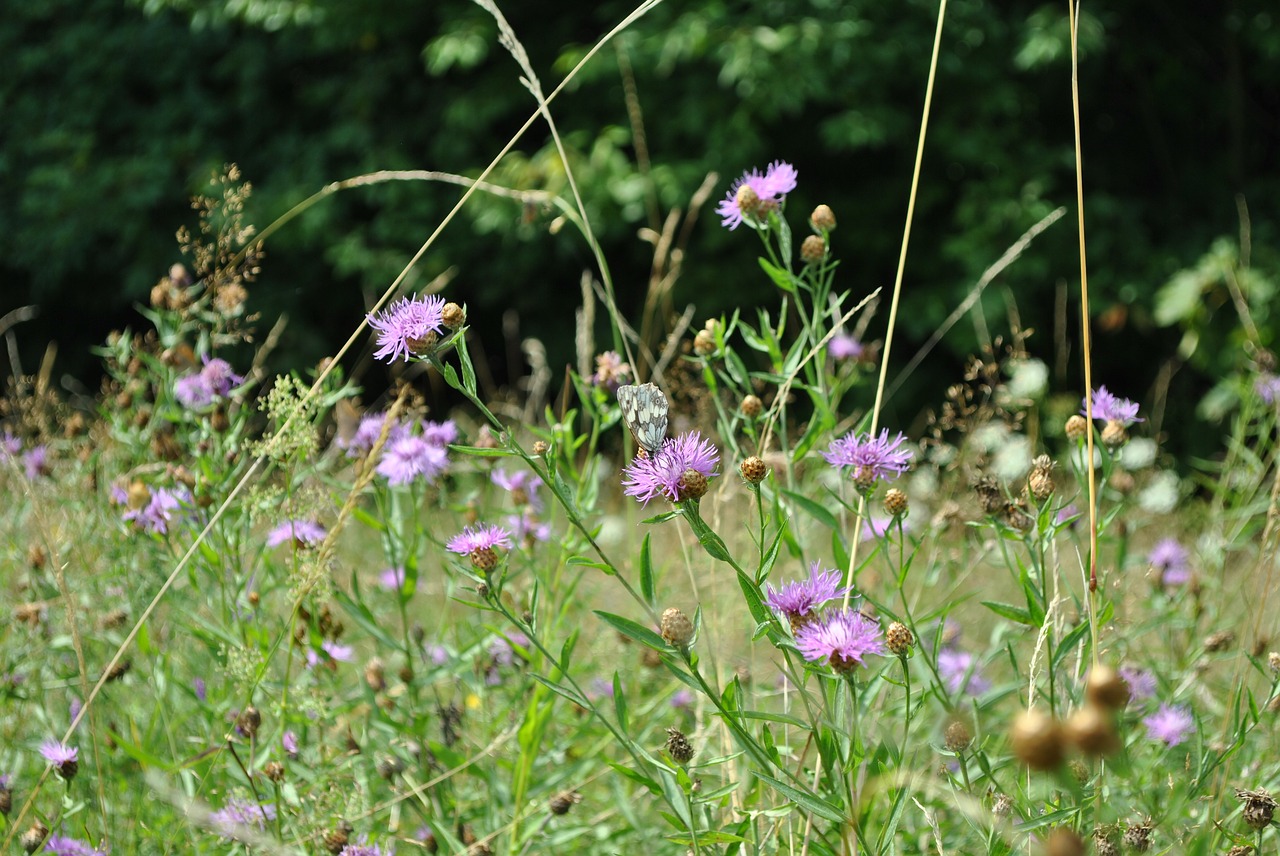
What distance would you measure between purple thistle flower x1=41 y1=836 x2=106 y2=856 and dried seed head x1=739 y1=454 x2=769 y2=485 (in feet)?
2.86

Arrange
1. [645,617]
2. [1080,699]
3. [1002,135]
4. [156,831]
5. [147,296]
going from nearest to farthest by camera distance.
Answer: [1080,699] → [156,831] → [645,617] → [1002,135] → [147,296]

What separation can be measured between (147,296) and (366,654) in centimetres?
482

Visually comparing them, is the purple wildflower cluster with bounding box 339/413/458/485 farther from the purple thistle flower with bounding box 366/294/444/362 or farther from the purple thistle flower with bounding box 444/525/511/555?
the purple thistle flower with bounding box 366/294/444/362

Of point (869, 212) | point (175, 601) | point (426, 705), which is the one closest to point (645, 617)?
point (426, 705)

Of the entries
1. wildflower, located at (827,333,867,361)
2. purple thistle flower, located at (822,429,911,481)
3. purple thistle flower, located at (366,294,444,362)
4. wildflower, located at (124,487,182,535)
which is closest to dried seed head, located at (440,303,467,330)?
purple thistle flower, located at (366,294,444,362)

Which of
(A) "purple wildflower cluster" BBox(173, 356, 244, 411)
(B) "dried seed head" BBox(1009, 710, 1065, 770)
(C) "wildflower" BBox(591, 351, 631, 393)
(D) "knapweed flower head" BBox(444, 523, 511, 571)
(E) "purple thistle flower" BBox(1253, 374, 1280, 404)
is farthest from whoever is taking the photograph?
(E) "purple thistle flower" BBox(1253, 374, 1280, 404)

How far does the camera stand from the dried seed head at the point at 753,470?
95 centimetres

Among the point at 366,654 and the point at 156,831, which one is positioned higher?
the point at 366,654

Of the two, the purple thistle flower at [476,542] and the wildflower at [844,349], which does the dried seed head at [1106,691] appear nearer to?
the purple thistle flower at [476,542]

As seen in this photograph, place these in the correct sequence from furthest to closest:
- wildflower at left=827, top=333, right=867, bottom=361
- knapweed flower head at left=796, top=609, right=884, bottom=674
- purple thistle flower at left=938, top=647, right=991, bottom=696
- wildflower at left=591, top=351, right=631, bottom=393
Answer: wildflower at left=827, top=333, right=867, bottom=361
purple thistle flower at left=938, top=647, right=991, bottom=696
wildflower at left=591, top=351, right=631, bottom=393
knapweed flower head at left=796, top=609, right=884, bottom=674

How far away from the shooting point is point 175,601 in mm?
1623

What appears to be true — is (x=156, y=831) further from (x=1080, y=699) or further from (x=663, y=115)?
(x=663, y=115)

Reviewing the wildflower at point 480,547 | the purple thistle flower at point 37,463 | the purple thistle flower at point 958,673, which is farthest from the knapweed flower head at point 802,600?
the purple thistle flower at point 37,463

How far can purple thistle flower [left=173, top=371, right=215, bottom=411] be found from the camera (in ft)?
5.38
